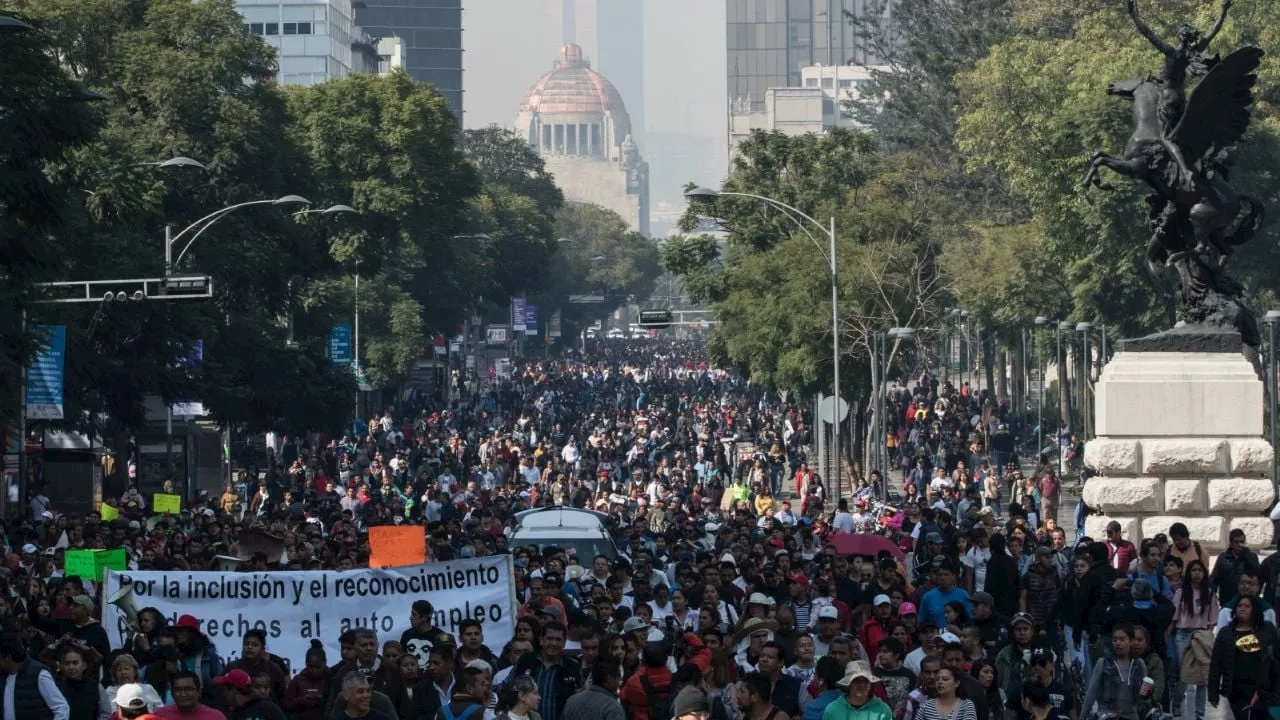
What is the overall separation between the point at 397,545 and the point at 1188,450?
6.78 meters

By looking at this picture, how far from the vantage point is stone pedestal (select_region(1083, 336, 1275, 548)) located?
22797 mm

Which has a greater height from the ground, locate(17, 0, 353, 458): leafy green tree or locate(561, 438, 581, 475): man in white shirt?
locate(17, 0, 353, 458): leafy green tree

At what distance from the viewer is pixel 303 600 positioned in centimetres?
1758

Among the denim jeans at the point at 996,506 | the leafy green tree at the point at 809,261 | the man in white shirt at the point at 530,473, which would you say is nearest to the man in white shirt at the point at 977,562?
the denim jeans at the point at 996,506

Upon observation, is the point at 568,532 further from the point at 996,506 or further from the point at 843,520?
the point at 996,506

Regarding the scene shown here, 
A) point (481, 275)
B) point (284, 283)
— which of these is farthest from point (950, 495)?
point (481, 275)

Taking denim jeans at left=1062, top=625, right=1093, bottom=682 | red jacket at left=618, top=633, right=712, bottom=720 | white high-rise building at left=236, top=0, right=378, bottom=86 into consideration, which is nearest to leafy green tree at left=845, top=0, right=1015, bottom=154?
white high-rise building at left=236, top=0, right=378, bottom=86

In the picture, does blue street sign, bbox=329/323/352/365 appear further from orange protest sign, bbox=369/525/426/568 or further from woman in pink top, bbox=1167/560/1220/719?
woman in pink top, bbox=1167/560/1220/719

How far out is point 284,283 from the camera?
52.8 metres

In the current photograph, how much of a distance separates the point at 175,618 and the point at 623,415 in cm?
5812

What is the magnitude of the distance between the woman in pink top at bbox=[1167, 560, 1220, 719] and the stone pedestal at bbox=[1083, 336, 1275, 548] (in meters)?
3.64

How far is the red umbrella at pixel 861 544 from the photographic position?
2447cm

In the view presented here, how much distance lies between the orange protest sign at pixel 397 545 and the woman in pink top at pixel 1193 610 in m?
5.66

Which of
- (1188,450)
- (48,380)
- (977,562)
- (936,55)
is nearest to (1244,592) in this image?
(977,562)
